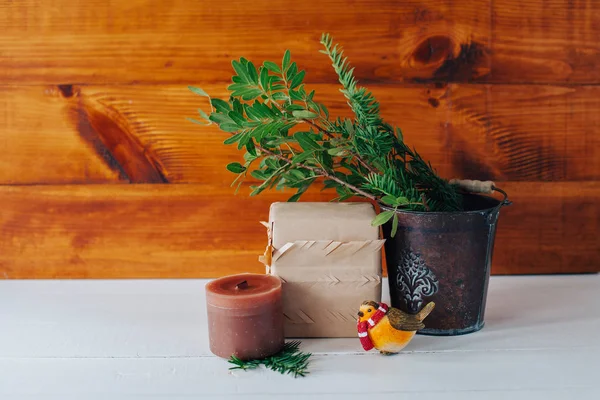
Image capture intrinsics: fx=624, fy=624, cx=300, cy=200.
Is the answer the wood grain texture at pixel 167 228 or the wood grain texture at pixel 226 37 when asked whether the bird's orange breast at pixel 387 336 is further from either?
the wood grain texture at pixel 226 37

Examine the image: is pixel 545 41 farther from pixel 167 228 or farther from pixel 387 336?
pixel 167 228

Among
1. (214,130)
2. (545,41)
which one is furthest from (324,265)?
(545,41)

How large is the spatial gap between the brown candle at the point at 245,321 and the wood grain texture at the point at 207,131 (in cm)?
36

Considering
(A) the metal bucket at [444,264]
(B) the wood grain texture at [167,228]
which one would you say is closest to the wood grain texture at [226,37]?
(B) the wood grain texture at [167,228]

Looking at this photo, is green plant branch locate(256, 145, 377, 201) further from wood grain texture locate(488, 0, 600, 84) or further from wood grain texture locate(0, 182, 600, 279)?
wood grain texture locate(488, 0, 600, 84)

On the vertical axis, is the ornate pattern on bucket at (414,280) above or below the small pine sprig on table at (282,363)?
above

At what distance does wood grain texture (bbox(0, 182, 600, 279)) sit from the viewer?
1073mm

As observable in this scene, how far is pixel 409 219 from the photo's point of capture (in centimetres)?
79

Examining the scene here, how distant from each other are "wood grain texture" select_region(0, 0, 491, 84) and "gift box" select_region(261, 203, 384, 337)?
34cm

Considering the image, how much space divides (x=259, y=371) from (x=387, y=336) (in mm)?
157

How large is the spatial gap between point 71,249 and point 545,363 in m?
0.78

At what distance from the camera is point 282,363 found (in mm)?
724

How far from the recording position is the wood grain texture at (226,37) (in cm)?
103

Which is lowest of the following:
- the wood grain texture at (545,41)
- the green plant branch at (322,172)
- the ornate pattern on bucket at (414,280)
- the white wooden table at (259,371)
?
the white wooden table at (259,371)
